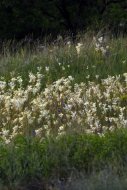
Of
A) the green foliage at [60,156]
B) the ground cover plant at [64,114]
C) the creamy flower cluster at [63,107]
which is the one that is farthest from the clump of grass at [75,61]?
the green foliage at [60,156]

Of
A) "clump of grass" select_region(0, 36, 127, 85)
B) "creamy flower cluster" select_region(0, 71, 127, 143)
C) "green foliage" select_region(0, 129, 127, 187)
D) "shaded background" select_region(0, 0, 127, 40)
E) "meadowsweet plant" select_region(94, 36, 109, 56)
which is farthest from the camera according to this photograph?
"shaded background" select_region(0, 0, 127, 40)

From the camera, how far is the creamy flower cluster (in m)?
8.70

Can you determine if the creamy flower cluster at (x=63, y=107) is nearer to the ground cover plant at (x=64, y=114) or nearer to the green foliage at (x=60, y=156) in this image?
the ground cover plant at (x=64, y=114)

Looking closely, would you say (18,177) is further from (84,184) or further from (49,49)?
(49,49)

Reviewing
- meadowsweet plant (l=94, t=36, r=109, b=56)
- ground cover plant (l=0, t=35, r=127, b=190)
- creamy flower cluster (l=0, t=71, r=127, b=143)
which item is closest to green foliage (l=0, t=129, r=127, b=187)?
ground cover plant (l=0, t=35, r=127, b=190)

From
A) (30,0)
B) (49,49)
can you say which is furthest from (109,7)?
(49,49)

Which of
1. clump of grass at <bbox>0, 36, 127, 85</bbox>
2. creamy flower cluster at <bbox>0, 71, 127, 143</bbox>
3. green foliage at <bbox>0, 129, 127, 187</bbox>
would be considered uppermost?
clump of grass at <bbox>0, 36, 127, 85</bbox>

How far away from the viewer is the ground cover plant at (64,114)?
6.58m

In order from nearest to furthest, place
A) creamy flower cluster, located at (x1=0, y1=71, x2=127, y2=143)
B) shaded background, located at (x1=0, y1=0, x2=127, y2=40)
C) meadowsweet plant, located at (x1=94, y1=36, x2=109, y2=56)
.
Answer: creamy flower cluster, located at (x1=0, y1=71, x2=127, y2=143) → meadowsweet plant, located at (x1=94, y1=36, x2=109, y2=56) → shaded background, located at (x1=0, y1=0, x2=127, y2=40)

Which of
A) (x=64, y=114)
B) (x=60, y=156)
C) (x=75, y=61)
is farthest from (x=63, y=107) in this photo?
(x=60, y=156)

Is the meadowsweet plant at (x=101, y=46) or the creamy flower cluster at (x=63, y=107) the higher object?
the meadowsweet plant at (x=101, y=46)

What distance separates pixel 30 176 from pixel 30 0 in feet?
60.6

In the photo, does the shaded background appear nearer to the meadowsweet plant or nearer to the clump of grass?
the clump of grass

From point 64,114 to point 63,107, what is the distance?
10.3 inches
